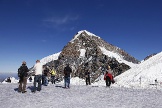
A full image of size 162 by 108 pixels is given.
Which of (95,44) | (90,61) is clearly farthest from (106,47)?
(90,61)

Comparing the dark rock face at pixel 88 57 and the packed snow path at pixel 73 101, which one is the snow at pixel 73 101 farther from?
the dark rock face at pixel 88 57

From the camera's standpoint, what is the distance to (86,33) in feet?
625

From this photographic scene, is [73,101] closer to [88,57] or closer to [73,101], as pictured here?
[73,101]

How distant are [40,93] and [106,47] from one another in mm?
160571

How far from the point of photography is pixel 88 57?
16775 cm

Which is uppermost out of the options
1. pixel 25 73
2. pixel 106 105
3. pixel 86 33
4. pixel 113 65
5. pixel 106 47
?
pixel 86 33

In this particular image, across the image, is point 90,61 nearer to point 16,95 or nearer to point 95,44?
point 95,44

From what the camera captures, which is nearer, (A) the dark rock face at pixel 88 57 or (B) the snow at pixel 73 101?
(B) the snow at pixel 73 101

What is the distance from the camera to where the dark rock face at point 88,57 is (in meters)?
148

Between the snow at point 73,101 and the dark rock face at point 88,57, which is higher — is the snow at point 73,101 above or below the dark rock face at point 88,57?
below

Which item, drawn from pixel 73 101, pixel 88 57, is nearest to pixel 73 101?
pixel 73 101

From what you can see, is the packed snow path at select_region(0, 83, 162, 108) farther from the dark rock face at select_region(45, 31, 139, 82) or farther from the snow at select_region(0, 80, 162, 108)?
the dark rock face at select_region(45, 31, 139, 82)

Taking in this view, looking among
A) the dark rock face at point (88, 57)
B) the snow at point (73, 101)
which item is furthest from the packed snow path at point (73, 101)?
the dark rock face at point (88, 57)

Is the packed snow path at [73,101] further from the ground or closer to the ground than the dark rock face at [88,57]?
closer to the ground
